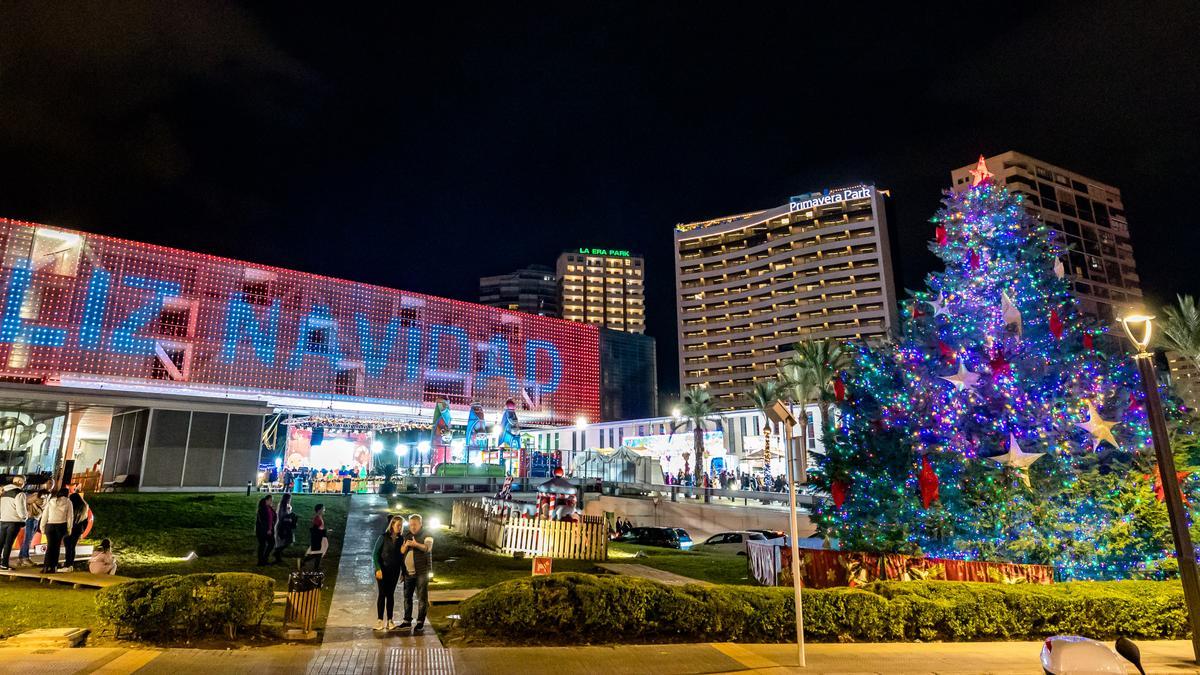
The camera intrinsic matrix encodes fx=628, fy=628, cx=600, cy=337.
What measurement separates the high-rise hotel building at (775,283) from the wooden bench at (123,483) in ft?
310

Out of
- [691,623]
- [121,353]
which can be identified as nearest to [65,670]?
[691,623]

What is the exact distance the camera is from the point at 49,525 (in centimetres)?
1212

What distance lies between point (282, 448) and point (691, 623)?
2089 inches

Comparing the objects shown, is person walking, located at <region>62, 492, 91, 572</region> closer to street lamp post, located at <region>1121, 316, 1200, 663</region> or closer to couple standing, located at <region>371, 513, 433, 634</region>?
couple standing, located at <region>371, 513, 433, 634</region>

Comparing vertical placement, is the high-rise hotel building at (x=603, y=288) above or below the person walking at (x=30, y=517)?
above

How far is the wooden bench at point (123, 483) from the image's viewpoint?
2844 cm

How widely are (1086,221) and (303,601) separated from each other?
141637mm

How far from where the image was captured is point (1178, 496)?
28.9ft

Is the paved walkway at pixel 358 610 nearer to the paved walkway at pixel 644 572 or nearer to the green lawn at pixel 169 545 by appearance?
the green lawn at pixel 169 545

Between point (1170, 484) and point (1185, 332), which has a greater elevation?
point (1185, 332)

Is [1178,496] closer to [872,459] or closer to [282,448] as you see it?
[872,459]

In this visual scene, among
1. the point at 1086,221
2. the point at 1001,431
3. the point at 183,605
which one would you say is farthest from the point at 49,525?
the point at 1086,221

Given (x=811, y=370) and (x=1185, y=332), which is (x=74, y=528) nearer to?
(x=811, y=370)

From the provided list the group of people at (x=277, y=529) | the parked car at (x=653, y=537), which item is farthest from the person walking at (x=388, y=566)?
the parked car at (x=653, y=537)
